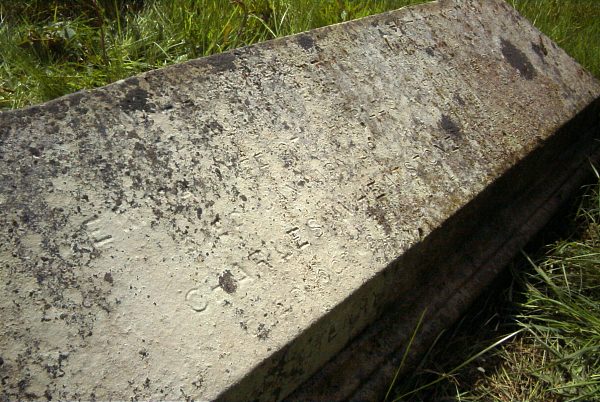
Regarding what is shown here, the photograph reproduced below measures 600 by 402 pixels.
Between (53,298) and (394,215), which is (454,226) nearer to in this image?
(394,215)

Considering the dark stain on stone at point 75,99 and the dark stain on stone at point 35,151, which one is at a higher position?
the dark stain on stone at point 75,99

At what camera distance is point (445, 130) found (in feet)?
6.57

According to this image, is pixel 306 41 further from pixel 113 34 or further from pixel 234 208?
pixel 113 34

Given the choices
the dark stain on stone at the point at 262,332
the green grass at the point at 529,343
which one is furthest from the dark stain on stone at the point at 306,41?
the green grass at the point at 529,343

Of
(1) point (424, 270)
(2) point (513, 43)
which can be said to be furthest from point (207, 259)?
(2) point (513, 43)

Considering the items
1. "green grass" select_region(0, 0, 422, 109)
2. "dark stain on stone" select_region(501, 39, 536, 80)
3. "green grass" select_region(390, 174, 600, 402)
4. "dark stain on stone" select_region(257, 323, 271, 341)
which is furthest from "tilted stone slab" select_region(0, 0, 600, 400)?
"green grass" select_region(0, 0, 422, 109)

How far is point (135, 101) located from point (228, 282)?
565 mm

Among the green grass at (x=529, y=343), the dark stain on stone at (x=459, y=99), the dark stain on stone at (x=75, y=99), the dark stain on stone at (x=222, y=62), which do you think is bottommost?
the green grass at (x=529, y=343)

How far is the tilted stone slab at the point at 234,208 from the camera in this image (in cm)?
121

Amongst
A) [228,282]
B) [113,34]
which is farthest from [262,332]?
[113,34]

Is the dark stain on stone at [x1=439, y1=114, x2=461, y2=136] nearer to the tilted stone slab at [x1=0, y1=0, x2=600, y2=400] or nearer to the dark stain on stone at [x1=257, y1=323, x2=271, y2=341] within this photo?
the tilted stone slab at [x1=0, y1=0, x2=600, y2=400]

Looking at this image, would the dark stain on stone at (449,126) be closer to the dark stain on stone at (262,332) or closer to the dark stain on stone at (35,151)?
the dark stain on stone at (262,332)

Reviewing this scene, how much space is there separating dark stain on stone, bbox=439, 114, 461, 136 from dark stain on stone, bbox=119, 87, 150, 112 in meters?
1.07

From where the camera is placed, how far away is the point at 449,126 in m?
2.02
